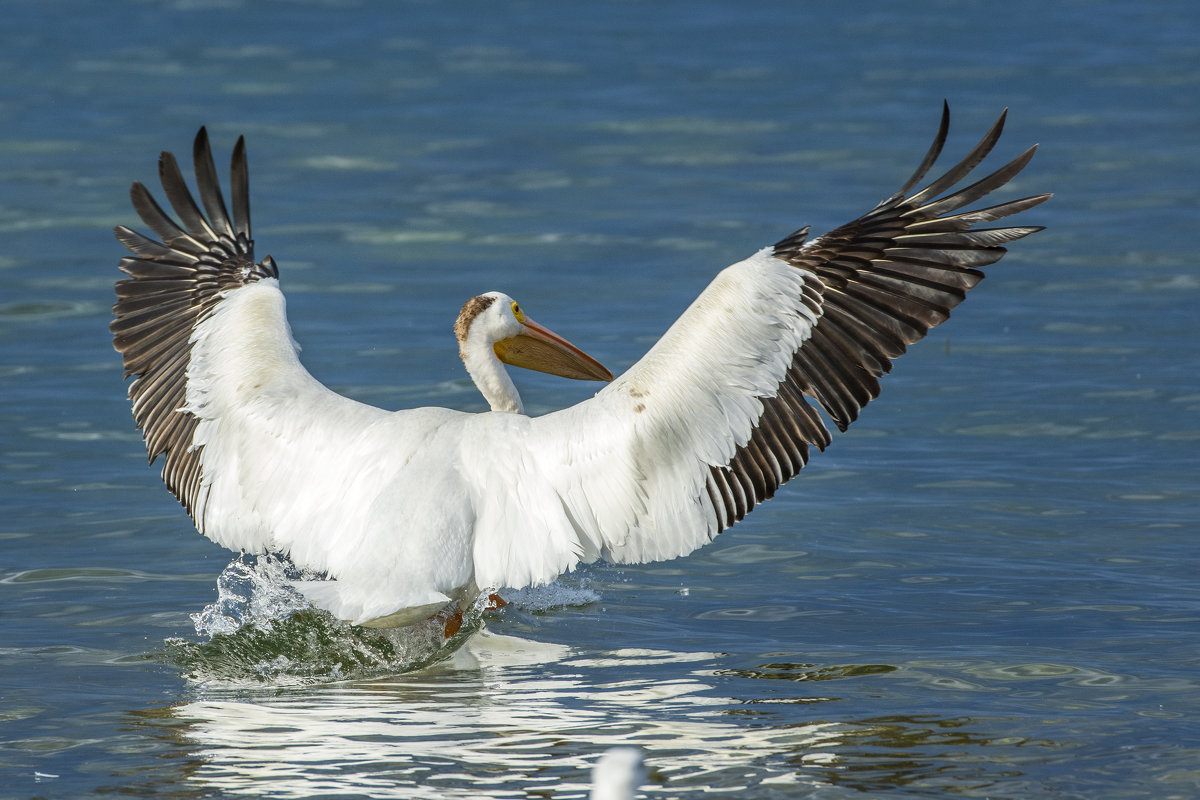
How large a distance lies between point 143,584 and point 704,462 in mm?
2424

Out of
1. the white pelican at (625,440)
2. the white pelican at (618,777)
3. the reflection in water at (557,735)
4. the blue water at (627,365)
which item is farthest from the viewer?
the white pelican at (625,440)

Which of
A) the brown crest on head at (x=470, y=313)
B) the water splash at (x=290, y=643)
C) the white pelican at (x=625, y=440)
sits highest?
the brown crest on head at (x=470, y=313)

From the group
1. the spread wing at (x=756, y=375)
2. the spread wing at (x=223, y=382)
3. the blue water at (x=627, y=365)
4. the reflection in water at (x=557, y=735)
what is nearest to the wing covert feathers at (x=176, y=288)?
the spread wing at (x=223, y=382)

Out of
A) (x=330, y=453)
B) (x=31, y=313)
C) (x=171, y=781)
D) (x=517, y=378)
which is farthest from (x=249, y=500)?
(x=31, y=313)

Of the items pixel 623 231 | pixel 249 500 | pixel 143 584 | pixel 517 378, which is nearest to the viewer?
pixel 249 500

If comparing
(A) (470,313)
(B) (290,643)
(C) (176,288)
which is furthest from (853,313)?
(C) (176,288)

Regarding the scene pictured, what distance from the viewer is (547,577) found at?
579 centimetres

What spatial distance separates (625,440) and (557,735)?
1138 mm

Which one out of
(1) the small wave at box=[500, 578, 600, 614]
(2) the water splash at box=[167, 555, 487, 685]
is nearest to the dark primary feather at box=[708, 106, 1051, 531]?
(1) the small wave at box=[500, 578, 600, 614]

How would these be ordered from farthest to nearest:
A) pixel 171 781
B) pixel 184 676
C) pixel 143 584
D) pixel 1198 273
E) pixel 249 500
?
1. pixel 1198 273
2. pixel 143 584
3. pixel 249 500
4. pixel 184 676
5. pixel 171 781

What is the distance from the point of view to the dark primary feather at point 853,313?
584cm

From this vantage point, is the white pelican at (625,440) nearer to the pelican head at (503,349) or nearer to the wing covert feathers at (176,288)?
the wing covert feathers at (176,288)

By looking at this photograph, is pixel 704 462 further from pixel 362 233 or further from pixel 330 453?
pixel 362 233

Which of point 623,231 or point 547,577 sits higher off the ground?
point 623,231
